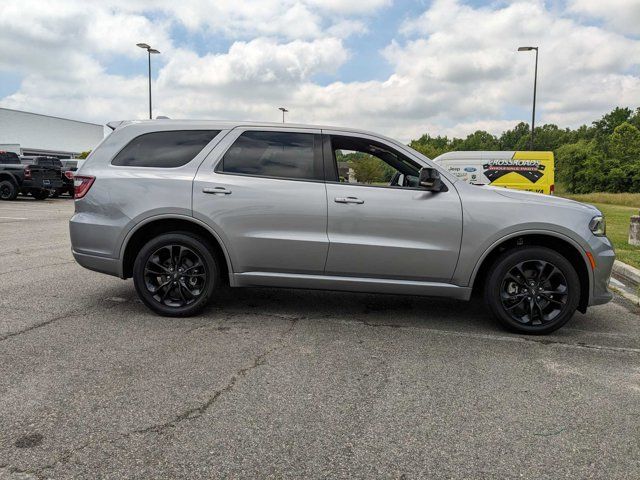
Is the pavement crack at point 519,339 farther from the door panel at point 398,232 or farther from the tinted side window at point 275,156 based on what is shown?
the tinted side window at point 275,156

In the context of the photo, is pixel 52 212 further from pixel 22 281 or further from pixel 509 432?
pixel 509 432

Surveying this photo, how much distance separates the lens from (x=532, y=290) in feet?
15.1

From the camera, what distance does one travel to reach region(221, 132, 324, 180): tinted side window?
477 cm

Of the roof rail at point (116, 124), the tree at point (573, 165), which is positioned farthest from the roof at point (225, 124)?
the tree at point (573, 165)

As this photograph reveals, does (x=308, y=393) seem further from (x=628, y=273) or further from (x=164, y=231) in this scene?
(x=628, y=273)

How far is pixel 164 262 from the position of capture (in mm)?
4852

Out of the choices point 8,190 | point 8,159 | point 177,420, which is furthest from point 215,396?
point 8,159

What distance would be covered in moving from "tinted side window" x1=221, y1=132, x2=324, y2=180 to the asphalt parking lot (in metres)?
1.36

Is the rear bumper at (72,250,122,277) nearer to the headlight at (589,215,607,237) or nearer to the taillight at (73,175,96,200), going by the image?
the taillight at (73,175,96,200)

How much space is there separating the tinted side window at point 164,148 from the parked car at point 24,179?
18.6m

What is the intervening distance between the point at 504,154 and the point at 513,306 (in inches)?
597

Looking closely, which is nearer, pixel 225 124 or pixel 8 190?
pixel 225 124

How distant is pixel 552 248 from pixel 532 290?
1.45ft

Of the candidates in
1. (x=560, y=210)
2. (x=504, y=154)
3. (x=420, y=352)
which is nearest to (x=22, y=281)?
(x=420, y=352)
